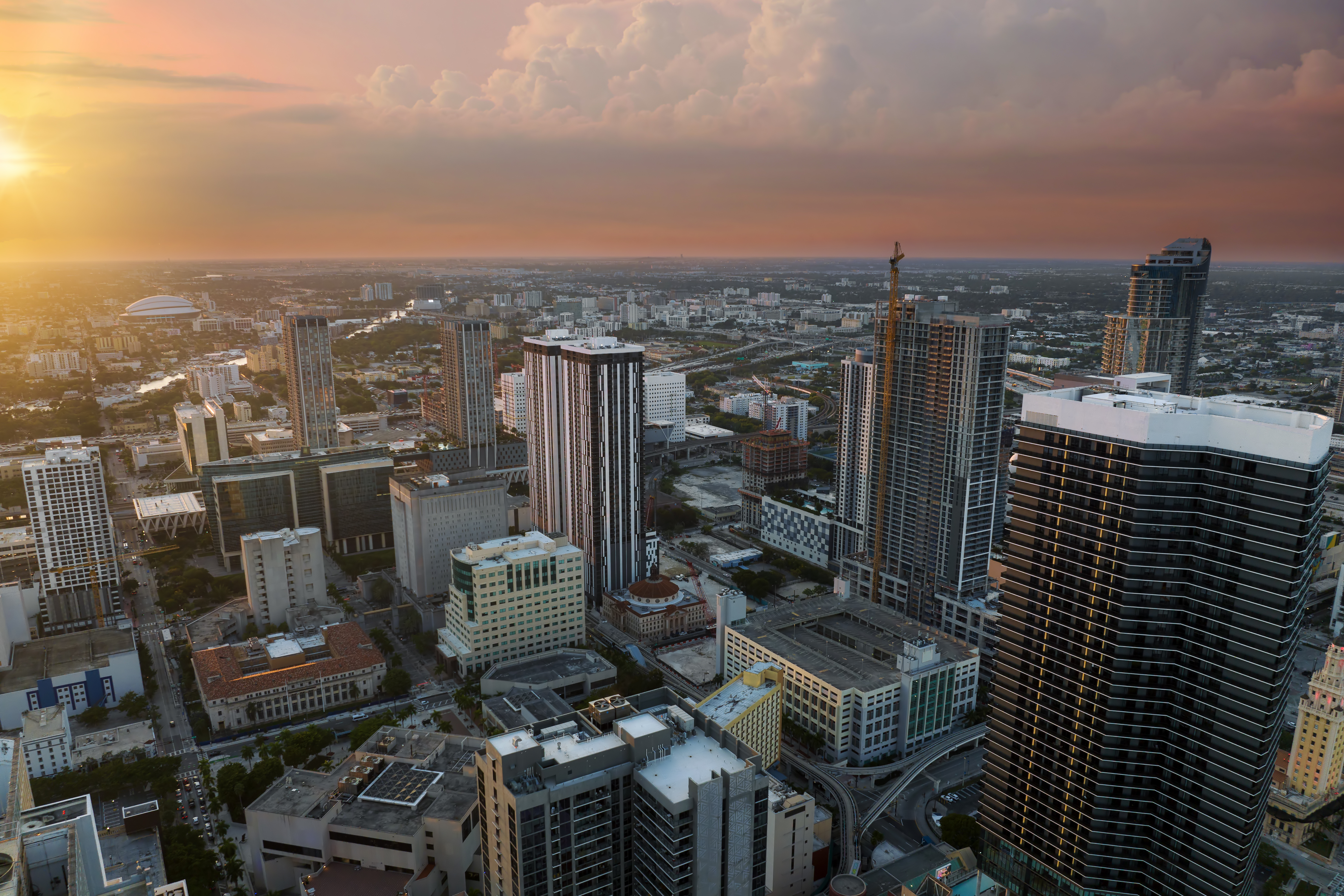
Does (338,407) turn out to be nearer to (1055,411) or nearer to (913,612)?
(913,612)

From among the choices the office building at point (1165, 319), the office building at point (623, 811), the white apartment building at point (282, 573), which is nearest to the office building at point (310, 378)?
the white apartment building at point (282, 573)

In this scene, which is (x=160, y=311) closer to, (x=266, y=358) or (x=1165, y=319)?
(x=266, y=358)

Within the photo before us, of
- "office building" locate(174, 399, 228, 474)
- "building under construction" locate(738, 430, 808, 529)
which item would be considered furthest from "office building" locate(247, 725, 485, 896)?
"office building" locate(174, 399, 228, 474)

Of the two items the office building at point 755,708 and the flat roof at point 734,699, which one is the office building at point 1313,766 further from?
the flat roof at point 734,699

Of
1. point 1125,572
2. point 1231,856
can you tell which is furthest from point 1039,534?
point 1231,856

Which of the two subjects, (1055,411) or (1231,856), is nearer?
(1231,856)

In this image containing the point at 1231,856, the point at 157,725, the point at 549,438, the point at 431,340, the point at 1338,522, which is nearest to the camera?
the point at 1231,856
